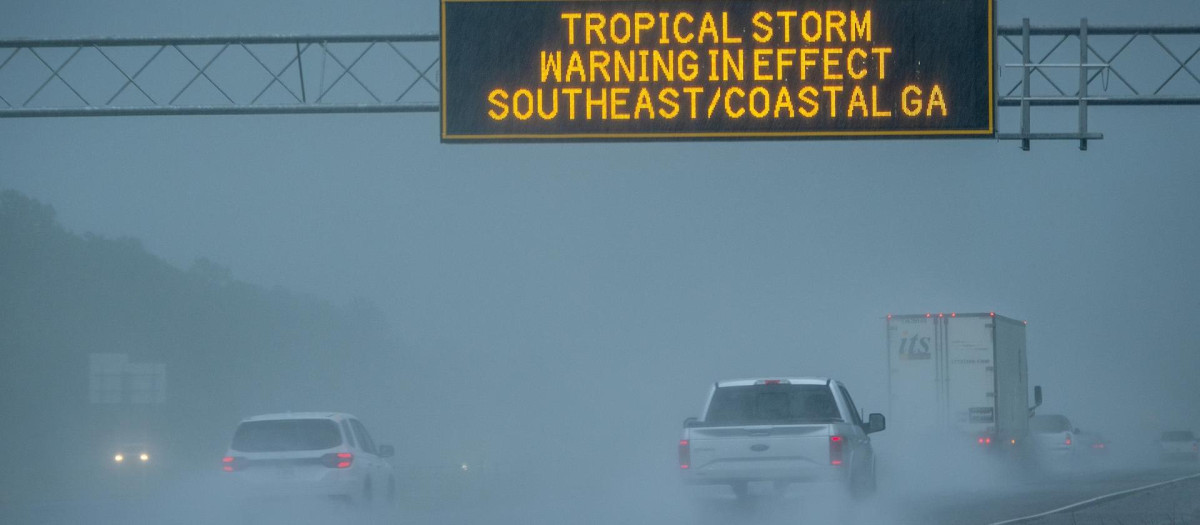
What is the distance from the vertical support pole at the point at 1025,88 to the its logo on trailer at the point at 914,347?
17145 mm

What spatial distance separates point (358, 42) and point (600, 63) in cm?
360

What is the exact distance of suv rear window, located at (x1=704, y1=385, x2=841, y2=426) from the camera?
71.6 feet

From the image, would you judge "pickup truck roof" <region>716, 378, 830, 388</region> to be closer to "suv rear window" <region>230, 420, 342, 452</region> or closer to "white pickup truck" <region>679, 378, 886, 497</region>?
"white pickup truck" <region>679, 378, 886, 497</region>

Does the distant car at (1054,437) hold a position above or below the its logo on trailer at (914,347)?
below

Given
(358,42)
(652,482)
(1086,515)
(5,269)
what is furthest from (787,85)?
(5,269)

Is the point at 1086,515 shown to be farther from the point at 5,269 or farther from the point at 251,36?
the point at 5,269

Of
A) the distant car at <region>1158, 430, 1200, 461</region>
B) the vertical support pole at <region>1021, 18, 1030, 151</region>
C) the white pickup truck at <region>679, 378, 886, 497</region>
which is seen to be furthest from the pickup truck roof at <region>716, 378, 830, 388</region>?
the distant car at <region>1158, 430, 1200, 461</region>

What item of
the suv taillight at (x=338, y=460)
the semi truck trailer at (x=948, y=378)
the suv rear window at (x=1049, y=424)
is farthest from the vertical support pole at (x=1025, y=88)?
the suv rear window at (x=1049, y=424)

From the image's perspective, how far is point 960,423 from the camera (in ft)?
119

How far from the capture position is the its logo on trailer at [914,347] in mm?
36469

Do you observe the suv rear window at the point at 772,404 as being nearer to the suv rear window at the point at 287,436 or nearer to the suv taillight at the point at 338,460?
the suv taillight at the point at 338,460

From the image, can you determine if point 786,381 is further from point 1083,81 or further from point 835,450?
point 1083,81

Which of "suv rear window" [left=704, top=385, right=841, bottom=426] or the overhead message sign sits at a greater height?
the overhead message sign

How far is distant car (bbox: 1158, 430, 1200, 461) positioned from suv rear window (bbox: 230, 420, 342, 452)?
51787 mm
